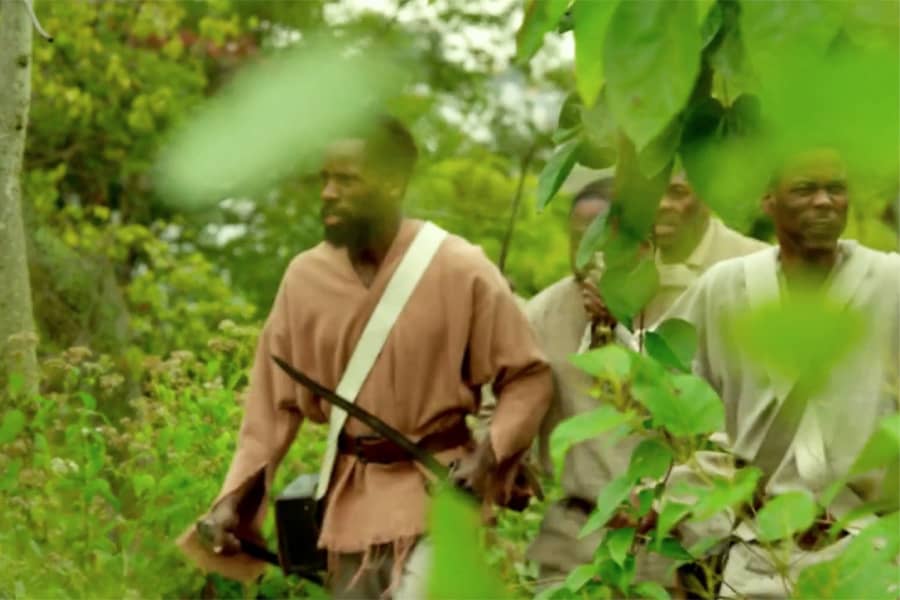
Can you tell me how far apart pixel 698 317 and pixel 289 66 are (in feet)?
16.0

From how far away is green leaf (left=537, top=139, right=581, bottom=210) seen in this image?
78.7 inches

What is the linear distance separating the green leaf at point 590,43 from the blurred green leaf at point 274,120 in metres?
0.24

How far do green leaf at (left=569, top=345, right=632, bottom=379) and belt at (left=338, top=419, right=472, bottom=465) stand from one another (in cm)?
527

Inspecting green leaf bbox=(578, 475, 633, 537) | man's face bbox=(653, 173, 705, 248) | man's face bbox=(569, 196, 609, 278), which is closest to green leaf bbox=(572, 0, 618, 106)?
green leaf bbox=(578, 475, 633, 537)

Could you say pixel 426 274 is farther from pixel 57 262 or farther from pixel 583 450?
pixel 57 262

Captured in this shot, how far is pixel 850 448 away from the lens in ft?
18.7

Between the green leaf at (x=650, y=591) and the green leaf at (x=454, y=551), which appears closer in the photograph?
the green leaf at (x=454, y=551)

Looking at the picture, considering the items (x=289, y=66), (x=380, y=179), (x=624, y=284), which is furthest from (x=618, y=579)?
(x=380, y=179)

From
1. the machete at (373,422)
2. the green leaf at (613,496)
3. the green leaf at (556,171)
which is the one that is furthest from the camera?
the machete at (373,422)

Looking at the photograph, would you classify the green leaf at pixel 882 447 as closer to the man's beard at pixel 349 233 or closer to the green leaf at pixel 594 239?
the green leaf at pixel 594 239

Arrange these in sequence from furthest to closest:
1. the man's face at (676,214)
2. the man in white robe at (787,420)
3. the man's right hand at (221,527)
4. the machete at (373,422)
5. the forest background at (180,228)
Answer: the man's right hand at (221,527)
the machete at (373,422)
the man's face at (676,214)
the man in white robe at (787,420)
the forest background at (180,228)

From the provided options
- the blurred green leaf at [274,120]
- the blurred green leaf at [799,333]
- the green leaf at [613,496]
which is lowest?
the green leaf at [613,496]

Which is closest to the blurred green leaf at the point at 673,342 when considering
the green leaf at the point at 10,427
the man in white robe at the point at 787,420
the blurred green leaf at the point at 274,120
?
the blurred green leaf at the point at 274,120

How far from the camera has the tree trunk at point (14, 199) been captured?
313 inches
